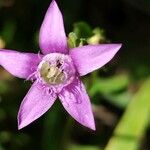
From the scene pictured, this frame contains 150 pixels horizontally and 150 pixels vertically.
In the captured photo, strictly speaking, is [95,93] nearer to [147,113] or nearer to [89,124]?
[147,113]

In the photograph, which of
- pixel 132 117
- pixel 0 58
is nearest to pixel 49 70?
Answer: pixel 0 58

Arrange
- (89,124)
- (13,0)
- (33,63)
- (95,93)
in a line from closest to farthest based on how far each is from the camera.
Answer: (89,124), (33,63), (95,93), (13,0)

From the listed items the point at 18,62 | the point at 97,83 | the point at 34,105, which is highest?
the point at 18,62

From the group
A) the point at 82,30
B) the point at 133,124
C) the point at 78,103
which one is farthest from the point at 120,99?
the point at 78,103

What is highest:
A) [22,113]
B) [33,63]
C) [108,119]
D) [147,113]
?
[33,63]

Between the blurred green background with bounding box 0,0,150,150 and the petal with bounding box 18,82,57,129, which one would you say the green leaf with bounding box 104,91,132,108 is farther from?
the petal with bounding box 18,82,57,129

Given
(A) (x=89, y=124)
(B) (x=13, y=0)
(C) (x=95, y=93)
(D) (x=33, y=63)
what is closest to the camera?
(A) (x=89, y=124)

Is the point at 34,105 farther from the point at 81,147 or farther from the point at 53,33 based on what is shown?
the point at 81,147
